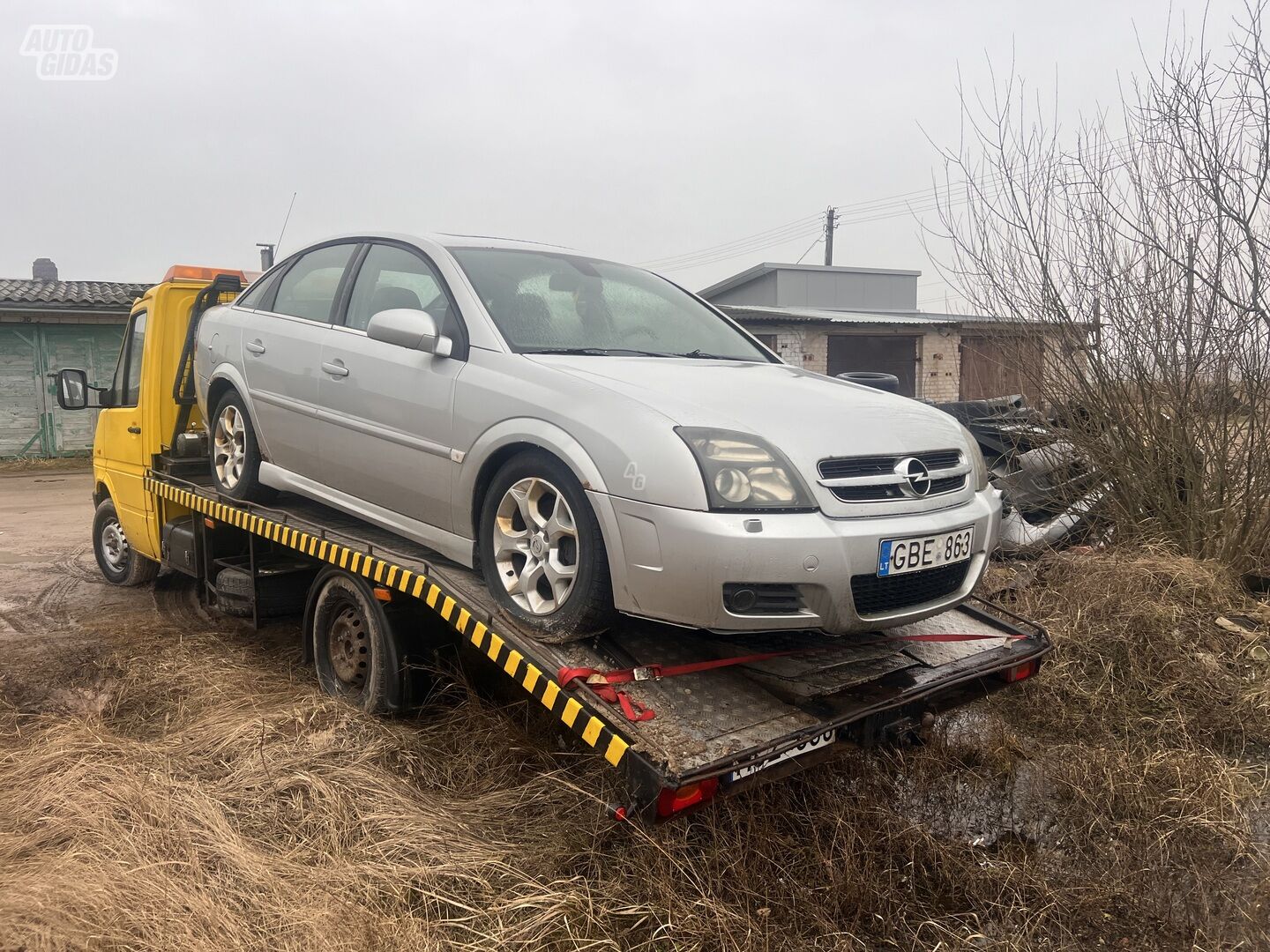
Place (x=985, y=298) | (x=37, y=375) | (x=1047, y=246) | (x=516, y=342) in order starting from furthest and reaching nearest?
(x=37, y=375)
(x=985, y=298)
(x=1047, y=246)
(x=516, y=342)

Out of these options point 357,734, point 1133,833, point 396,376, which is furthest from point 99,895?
point 1133,833

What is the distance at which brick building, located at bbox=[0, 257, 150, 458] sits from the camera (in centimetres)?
1669

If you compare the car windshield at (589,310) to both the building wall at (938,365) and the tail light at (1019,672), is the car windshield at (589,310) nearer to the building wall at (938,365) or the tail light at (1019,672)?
the tail light at (1019,672)

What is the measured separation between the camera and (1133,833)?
3172mm

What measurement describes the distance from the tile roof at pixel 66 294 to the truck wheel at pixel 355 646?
15209 millimetres

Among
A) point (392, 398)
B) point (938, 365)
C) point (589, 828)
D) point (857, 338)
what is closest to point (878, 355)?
point (857, 338)

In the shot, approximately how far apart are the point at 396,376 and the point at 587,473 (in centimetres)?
121

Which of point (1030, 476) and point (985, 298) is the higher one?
point (985, 298)

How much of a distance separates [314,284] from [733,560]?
284 centimetres

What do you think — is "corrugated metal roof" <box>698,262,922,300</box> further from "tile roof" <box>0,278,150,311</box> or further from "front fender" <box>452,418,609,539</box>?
"front fender" <box>452,418,609,539</box>

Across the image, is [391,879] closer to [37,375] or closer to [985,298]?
[985,298]

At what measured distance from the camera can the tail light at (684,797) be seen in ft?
7.78

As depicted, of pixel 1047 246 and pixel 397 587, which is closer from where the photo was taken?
pixel 397 587

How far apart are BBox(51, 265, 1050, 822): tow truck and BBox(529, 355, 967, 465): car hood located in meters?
0.75
